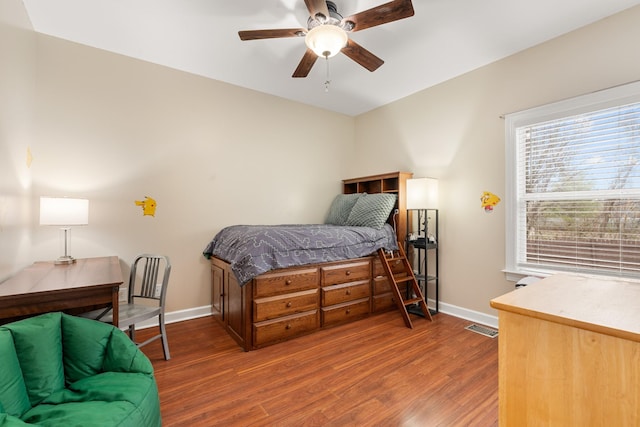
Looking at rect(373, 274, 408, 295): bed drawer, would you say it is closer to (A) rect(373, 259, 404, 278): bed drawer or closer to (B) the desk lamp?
(A) rect(373, 259, 404, 278): bed drawer

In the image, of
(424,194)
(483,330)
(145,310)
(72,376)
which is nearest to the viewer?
(72,376)

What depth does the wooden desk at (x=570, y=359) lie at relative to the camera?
0.72 meters

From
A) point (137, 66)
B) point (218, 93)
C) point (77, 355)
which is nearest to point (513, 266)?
point (77, 355)

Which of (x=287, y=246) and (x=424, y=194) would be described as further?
(x=424, y=194)

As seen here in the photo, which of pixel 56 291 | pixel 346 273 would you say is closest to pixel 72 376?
pixel 56 291

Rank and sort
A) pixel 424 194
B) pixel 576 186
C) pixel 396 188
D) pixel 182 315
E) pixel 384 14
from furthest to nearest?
pixel 396 188
pixel 424 194
pixel 182 315
pixel 576 186
pixel 384 14

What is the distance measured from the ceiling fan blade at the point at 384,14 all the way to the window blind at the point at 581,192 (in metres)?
1.71

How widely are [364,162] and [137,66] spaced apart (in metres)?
A: 2.99

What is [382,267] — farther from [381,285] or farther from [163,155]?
[163,155]

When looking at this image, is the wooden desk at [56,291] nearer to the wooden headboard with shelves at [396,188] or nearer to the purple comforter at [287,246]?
the purple comforter at [287,246]

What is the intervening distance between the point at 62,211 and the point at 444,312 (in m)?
3.74

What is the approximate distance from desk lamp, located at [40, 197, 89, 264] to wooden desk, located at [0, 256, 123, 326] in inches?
14.1

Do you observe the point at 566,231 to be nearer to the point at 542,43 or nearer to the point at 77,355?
the point at 542,43

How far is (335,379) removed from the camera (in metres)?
2.00
